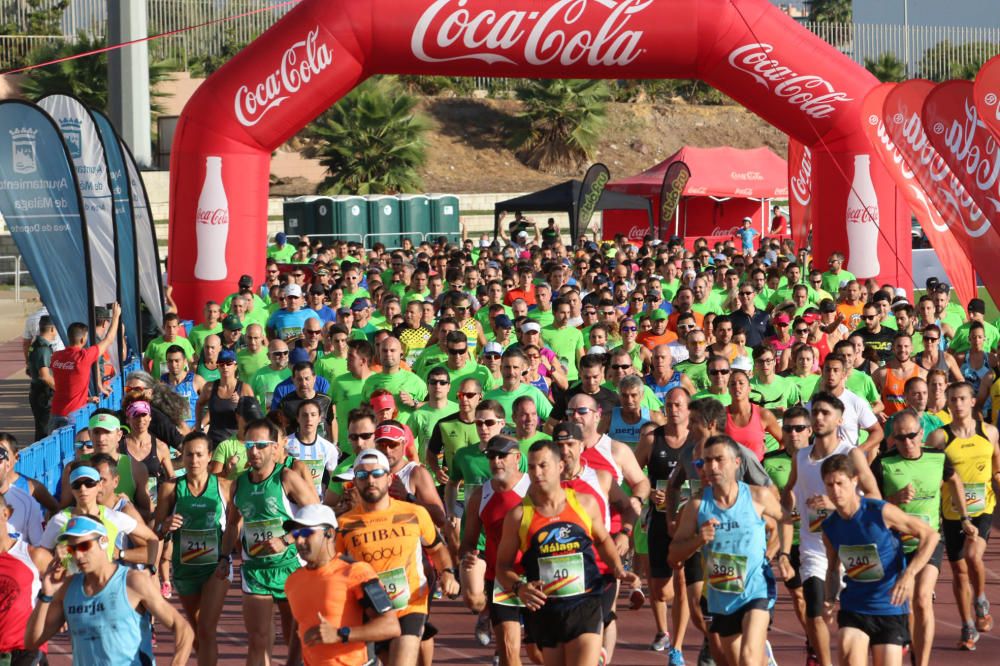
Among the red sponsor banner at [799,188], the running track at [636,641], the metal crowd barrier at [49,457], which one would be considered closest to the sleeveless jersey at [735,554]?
the running track at [636,641]

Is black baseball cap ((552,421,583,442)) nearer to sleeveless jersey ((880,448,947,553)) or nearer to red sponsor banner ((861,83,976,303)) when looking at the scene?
sleeveless jersey ((880,448,947,553))

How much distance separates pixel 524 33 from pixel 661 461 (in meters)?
10.1

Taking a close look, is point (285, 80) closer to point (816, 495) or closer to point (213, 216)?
point (213, 216)

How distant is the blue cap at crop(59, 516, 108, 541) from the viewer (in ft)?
19.5

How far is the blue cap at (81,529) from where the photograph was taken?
5.94 meters

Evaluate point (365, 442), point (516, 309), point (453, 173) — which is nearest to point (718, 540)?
point (365, 442)

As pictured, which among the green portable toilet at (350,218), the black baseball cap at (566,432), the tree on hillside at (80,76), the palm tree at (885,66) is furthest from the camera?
the palm tree at (885,66)

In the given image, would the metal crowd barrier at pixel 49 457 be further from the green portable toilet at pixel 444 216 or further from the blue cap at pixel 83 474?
the green portable toilet at pixel 444 216

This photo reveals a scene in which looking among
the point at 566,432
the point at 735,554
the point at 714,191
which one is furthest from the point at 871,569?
the point at 714,191

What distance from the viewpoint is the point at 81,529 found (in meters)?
5.95

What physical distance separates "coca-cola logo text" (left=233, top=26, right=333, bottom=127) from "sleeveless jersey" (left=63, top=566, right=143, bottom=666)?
12.4m

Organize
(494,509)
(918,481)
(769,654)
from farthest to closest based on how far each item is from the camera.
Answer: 1. (918,481)
2. (769,654)
3. (494,509)

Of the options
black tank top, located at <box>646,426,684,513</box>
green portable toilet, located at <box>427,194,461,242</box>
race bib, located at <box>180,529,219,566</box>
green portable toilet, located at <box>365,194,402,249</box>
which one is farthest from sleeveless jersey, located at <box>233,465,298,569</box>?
green portable toilet, located at <box>427,194,461,242</box>

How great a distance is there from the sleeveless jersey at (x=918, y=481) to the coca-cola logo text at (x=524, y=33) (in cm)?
1072
